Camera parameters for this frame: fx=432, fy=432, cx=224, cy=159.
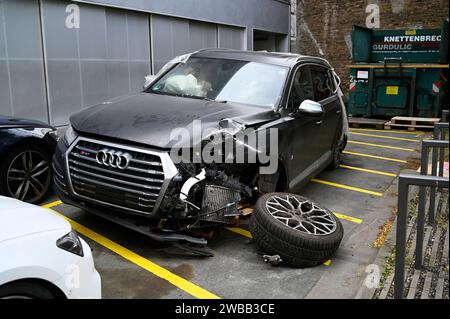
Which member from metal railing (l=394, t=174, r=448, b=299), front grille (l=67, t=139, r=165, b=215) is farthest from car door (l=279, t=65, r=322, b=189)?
metal railing (l=394, t=174, r=448, b=299)

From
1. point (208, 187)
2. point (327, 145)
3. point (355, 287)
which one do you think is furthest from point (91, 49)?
point (355, 287)

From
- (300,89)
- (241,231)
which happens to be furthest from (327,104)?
(241,231)

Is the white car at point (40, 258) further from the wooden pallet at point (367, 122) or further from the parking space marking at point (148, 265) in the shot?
the wooden pallet at point (367, 122)

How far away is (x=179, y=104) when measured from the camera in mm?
4508

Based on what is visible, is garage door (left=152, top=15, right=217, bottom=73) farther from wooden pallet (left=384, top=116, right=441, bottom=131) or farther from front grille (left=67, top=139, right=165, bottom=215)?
front grille (left=67, top=139, right=165, bottom=215)

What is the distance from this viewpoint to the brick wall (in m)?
16.2

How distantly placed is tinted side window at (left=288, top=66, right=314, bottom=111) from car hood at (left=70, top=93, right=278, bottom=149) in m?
0.57

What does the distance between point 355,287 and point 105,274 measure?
205 cm

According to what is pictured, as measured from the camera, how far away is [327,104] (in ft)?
20.6

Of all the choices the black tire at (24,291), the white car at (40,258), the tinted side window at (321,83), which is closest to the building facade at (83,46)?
the tinted side window at (321,83)

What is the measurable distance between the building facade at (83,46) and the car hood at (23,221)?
→ 6.25 metres

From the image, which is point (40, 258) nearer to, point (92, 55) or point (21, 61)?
point (21, 61)

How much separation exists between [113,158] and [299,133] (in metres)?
2.30

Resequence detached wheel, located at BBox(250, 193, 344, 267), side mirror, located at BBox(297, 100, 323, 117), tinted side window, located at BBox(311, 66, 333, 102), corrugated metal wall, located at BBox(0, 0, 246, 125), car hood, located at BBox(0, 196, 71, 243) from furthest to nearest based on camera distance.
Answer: corrugated metal wall, located at BBox(0, 0, 246, 125) → tinted side window, located at BBox(311, 66, 333, 102) → side mirror, located at BBox(297, 100, 323, 117) → detached wheel, located at BBox(250, 193, 344, 267) → car hood, located at BBox(0, 196, 71, 243)
